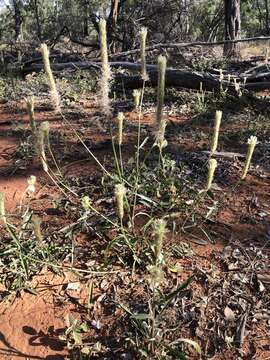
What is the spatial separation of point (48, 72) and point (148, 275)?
5.11 feet

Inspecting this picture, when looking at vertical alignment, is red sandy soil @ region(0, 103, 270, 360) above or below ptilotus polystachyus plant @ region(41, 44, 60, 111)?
below

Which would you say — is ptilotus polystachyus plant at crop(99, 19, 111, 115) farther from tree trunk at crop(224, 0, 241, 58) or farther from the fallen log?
tree trunk at crop(224, 0, 241, 58)

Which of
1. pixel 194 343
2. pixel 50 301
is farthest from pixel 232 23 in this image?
pixel 194 343

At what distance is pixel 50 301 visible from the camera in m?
2.88

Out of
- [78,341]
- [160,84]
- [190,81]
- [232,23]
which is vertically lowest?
[78,341]

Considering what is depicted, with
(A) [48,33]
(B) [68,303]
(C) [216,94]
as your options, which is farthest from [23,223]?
(A) [48,33]

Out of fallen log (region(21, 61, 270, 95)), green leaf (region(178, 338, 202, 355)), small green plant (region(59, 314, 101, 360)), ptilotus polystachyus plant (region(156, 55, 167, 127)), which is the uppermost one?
ptilotus polystachyus plant (region(156, 55, 167, 127))

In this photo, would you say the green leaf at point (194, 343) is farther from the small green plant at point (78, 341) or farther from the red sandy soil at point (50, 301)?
the small green plant at point (78, 341)

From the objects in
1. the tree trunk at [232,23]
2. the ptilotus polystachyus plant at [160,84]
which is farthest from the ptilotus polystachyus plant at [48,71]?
the tree trunk at [232,23]

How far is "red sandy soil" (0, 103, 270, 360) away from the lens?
2562mm

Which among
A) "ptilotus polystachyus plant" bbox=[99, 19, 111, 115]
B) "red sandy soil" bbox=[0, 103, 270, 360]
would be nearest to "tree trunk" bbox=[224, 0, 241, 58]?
"red sandy soil" bbox=[0, 103, 270, 360]

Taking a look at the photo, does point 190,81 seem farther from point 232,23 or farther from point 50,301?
point 50,301

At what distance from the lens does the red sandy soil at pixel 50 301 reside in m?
2.56

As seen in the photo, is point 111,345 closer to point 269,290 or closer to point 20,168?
point 269,290
